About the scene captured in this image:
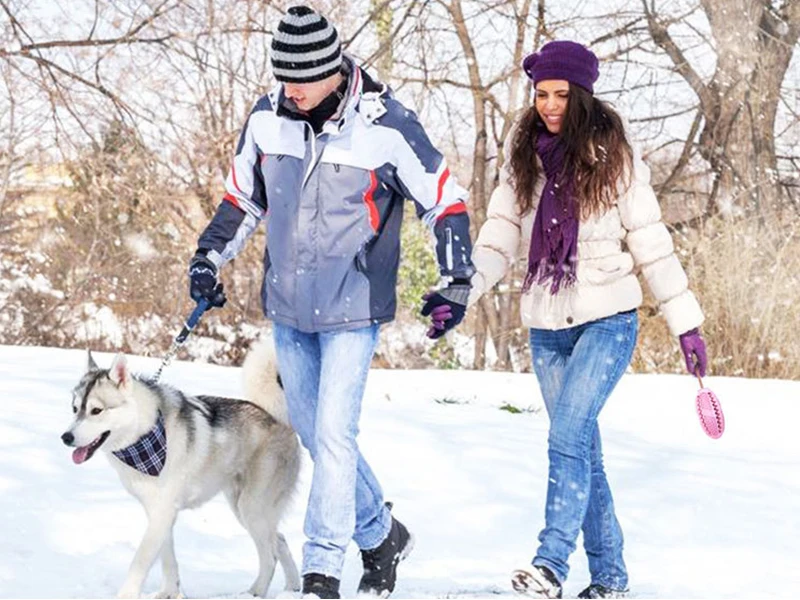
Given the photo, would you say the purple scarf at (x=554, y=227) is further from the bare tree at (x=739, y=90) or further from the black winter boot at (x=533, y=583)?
the bare tree at (x=739, y=90)

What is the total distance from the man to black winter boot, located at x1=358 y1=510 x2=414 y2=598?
347mm

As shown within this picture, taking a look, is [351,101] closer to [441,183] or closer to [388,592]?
[441,183]

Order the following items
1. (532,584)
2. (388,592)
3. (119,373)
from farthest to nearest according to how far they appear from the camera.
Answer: (119,373), (388,592), (532,584)

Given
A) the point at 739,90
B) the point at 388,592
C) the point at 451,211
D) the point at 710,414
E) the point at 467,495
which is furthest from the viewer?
the point at 739,90

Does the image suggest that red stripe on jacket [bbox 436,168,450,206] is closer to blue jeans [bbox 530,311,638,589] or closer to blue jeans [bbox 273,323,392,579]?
blue jeans [bbox 273,323,392,579]

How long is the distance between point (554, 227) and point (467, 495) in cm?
264

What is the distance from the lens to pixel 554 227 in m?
4.25

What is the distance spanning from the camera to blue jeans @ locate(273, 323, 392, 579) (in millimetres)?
3908

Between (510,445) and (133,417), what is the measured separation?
348 centimetres

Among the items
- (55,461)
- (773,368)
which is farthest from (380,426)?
(773,368)

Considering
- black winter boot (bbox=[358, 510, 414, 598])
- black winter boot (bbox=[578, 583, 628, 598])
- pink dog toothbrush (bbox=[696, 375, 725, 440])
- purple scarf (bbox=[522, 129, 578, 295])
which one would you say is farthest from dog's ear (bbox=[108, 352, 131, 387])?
pink dog toothbrush (bbox=[696, 375, 725, 440])

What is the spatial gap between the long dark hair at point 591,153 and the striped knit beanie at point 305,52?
0.84 meters

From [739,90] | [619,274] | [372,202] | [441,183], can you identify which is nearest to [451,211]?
[441,183]

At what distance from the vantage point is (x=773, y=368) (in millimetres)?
11617
